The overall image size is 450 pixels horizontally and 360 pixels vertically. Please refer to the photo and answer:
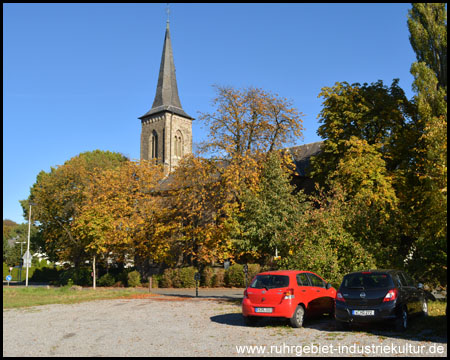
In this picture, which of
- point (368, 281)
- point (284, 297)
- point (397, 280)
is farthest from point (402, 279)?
point (284, 297)

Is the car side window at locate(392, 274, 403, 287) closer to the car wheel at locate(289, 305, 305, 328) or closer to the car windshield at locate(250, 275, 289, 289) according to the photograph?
the car wheel at locate(289, 305, 305, 328)

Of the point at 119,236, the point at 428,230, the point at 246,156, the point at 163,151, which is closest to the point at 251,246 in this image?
the point at 246,156

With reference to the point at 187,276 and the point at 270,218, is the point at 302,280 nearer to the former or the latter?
the point at 270,218

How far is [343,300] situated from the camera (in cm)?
1045

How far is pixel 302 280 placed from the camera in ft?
38.4

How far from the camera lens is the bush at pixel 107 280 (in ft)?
121

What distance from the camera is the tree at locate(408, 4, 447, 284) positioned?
1107 centimetres

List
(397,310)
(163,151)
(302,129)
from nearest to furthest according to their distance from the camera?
1. (397,310)
2. (302,129)
3. (163,151)

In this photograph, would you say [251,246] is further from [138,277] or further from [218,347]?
[138,277]

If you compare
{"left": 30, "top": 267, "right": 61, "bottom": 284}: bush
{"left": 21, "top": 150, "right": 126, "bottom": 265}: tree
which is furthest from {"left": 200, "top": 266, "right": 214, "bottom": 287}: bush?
{"left": 30, "top": 267, "right": 61, "bottom": 284}: bush

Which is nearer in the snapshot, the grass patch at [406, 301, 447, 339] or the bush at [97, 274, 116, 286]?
the grass patch at [406, 301, 447, 339]

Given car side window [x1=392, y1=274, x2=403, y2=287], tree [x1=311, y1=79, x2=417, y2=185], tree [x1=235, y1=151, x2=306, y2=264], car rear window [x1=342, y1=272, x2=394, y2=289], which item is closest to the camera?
car rear window [x1=342, y1=272, x2=394, y2=289]

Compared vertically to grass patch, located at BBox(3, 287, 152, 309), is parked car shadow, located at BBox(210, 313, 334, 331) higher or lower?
higher

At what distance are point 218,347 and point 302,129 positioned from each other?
2282 cm
